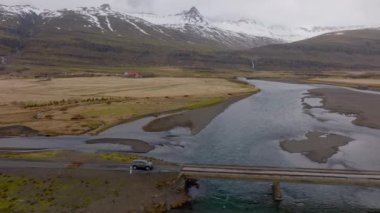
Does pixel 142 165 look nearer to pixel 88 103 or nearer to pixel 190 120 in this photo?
pixel 190 120

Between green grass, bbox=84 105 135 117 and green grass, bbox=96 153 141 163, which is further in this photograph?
green grass, bbox=84 105 135 117

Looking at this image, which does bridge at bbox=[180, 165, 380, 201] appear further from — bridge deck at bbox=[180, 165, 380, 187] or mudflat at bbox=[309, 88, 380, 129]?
mudflat at bbox=[309, 88, 380, 129]

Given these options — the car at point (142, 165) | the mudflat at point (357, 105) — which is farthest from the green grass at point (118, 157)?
the mudflat at point (357, 105)

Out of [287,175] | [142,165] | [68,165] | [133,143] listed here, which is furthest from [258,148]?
[68,165]

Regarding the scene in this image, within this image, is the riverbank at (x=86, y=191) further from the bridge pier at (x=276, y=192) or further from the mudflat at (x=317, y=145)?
the mudflat at (x=317, y=145)

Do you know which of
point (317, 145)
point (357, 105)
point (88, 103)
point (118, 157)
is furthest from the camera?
point (88, 103)

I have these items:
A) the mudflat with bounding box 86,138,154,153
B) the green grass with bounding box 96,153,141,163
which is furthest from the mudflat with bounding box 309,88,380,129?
the green grass with bounding box 96,153,141,163
